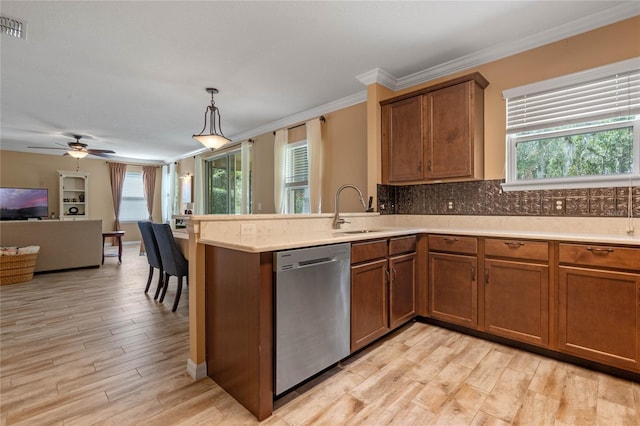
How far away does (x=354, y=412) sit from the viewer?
5.54 ft

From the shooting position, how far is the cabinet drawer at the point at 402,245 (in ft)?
8.48

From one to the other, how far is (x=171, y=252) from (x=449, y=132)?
3.15 metres

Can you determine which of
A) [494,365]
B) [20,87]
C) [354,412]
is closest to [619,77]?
[494,365]

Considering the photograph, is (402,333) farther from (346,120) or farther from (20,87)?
(20,87)

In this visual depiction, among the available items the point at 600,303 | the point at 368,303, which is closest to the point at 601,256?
the point at 600,303

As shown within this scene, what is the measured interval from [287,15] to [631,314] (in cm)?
322

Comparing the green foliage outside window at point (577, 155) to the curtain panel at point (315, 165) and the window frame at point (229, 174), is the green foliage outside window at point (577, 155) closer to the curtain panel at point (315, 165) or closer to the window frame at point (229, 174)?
the curtain panel at point (315, 165)

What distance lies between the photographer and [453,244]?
2725mm

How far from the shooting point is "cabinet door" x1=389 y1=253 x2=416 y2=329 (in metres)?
2.59

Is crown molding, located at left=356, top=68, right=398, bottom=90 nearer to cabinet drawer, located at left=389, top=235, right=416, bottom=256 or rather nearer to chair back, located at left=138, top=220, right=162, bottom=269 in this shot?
cabinet drawer, located at left=389, top=235, right=416, bottom=256

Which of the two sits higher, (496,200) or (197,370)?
(496,200)

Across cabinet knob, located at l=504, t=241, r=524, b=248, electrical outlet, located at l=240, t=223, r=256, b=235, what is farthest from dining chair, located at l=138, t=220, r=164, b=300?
cabinet knob, located at l=504, t=241, r=524, b=248

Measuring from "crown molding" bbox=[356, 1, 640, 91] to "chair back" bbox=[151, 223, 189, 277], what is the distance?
279 cm

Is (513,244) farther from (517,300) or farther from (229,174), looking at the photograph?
(229,174)
